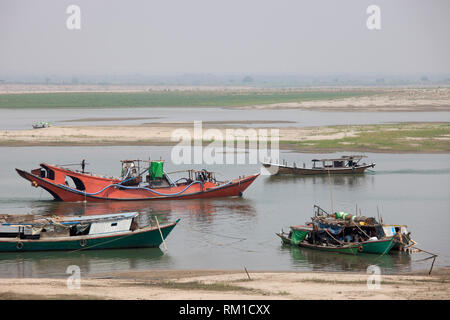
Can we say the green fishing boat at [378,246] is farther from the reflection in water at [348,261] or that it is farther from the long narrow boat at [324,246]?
the long narrow boat at [324,246]

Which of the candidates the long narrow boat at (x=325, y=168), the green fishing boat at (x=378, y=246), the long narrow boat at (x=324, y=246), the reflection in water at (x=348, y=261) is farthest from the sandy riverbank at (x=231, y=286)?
the long narrow boat at (x=325, y=168)

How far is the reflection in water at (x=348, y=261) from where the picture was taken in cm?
2445

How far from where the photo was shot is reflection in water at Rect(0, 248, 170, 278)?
80.9 ft

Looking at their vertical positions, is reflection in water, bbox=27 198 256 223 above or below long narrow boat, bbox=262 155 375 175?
below

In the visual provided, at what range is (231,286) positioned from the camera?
20984mm

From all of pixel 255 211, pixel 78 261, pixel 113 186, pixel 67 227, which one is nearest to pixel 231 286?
pixel 78 261

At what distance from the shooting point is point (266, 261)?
25.7 m

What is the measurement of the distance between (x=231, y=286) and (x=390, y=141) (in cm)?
4289

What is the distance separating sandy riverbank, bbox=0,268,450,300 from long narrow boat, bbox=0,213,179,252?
3.35 m

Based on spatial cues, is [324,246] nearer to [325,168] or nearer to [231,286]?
[231,286]

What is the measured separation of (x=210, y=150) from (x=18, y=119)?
44.5 meters

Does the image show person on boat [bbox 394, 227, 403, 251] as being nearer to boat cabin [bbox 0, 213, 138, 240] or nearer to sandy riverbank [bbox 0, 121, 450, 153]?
boat cabin [bbox 0, 213, 138, 240]

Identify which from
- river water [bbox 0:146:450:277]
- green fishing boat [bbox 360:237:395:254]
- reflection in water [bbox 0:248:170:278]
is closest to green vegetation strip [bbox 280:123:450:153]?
river water [bbox 0:146:450:277]
